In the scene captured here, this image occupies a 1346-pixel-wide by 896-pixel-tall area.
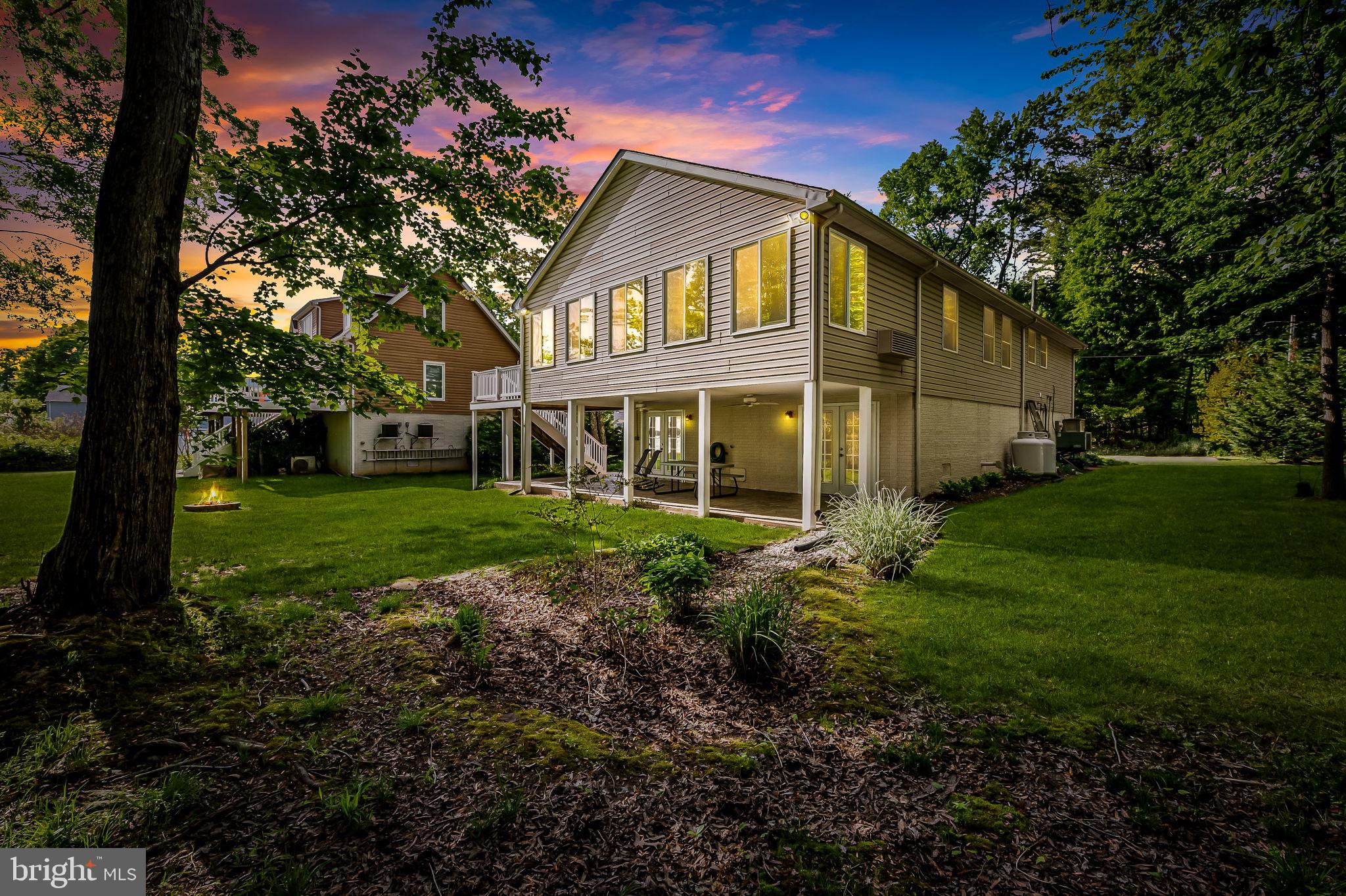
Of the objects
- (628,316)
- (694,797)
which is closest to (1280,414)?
(628,316)

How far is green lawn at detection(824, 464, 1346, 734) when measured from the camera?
11.0ft

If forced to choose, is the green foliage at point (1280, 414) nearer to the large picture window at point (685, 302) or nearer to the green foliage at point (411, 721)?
the large picture window at point (685, 302)

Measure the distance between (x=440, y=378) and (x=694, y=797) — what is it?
22.5 metres

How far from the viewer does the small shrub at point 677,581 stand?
15.6 feet

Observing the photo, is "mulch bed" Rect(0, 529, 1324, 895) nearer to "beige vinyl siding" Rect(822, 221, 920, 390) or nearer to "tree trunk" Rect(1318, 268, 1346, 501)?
"beige vinyl siding" Rect(822, 221, 920, 390)

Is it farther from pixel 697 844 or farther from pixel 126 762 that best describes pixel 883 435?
pixel 126 762

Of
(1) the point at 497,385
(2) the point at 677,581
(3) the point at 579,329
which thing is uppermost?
(3) the point at 579,329

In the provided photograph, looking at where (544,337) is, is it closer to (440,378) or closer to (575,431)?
(575,431)

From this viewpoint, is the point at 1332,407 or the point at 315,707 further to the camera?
the point at 1332,407

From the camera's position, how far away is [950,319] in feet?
41.2

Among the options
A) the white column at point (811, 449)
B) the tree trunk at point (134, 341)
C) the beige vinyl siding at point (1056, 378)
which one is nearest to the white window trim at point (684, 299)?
the white column at point (811, 449)

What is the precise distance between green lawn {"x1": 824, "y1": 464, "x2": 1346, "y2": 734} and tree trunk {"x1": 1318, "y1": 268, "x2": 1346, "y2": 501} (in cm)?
191

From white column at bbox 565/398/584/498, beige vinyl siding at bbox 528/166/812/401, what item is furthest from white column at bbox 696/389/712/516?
white column at bbox 565/398/584/498

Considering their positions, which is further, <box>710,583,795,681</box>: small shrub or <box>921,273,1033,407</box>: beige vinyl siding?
<box>921,273,1033,407</box>: beige vinyl siding
